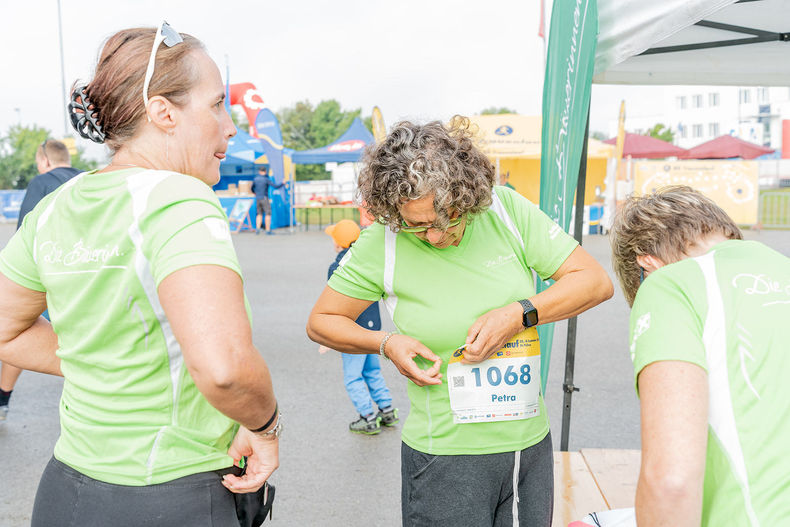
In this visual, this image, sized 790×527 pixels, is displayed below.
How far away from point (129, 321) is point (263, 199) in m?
18.9

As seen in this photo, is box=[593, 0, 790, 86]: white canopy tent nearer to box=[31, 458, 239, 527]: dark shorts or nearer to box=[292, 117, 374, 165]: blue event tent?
box=[31, 458, 239, 527]: dark shorts

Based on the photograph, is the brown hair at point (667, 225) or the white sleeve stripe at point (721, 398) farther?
the brown hair at point (667, 225)

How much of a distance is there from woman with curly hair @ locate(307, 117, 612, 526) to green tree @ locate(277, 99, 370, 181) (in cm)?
5782

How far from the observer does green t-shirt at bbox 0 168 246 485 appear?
3.81 feet

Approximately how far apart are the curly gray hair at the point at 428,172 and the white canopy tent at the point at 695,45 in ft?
3.43

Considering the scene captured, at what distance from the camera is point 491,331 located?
1.83m

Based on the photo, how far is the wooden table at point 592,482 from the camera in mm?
2816

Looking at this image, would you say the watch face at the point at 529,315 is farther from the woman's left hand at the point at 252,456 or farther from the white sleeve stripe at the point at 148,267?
the white sleeve stripe at the point at 148,267

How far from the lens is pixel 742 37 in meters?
3.62

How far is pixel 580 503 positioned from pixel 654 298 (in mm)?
1897

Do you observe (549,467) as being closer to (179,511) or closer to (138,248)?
(179,511)

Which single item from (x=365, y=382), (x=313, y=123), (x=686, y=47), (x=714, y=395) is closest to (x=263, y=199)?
(x=365, y=382)

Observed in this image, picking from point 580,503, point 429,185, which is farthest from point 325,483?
point 429,185

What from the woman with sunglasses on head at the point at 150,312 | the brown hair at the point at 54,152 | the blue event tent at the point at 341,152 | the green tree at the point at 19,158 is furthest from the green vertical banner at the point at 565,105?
the green tree at the point at 19,158
